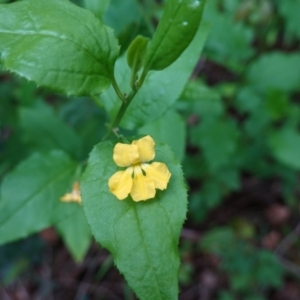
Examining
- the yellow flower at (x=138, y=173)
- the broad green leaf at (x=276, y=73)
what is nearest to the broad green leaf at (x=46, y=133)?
the yellow flower at (x=138, y=173)

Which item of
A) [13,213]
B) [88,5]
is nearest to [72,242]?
[13,213]

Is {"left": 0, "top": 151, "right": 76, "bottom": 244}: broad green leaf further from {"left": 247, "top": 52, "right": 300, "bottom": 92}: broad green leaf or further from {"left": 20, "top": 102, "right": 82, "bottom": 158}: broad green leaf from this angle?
{"left": 247, "top": 52, "right": 300, "bottom": 92}: broad green leaf

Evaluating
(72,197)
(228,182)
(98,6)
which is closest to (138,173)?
(72,197)

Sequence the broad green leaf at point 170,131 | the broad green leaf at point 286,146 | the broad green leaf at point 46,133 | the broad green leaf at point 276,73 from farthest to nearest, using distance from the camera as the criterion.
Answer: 1. the broad green leaf at point 276,73
2. the broad green leaf at point 286,146
3. the broad green leaf at point 46,133
4. the broad green leaf at point 170,131

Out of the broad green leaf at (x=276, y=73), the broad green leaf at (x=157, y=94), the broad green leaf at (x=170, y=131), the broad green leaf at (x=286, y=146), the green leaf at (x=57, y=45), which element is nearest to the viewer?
the green leaf at (x=57, y=45)

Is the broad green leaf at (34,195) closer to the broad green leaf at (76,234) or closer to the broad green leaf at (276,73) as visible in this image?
the broad green leaf at (76,234)
